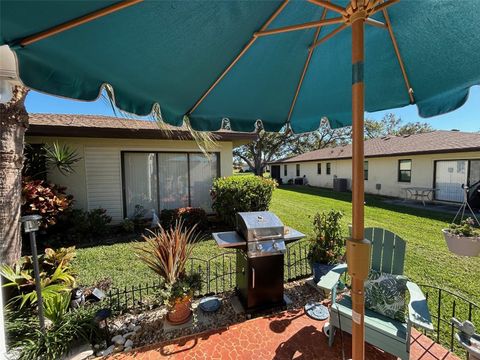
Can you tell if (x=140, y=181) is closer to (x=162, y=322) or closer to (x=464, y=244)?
(x=162, y=322)

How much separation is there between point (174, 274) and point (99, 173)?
6.32 m

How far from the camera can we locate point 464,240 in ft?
9.27

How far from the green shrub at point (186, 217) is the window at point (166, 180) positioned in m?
0.71

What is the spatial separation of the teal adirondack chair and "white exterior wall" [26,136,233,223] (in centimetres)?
721

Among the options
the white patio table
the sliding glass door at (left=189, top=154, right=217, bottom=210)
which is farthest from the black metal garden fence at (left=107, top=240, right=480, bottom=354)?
the white patio table

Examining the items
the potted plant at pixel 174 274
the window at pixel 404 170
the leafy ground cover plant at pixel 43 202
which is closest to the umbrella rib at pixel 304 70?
the potted plant at pixel 174 274

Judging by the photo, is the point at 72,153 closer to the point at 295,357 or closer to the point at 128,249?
the point at 128,249

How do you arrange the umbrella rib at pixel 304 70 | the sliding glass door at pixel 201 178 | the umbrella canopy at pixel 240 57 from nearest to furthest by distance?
the umbrella canopy at pixel 240 57
the umbrella rib at pixel 304 70
the sliding glass door at pixel 201 178

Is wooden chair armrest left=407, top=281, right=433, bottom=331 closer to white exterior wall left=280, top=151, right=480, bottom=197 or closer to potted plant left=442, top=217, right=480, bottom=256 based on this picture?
potted plant left=442, top=217, right=480, bottom=256

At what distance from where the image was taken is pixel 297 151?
39781 millimetres

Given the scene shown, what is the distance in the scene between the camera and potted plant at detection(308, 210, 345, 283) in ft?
12.9

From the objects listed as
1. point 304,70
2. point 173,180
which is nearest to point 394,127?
point 173,180

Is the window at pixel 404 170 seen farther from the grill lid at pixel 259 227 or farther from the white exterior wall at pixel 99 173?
the grill lid at pixel 259 227

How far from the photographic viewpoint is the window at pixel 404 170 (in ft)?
47.6
